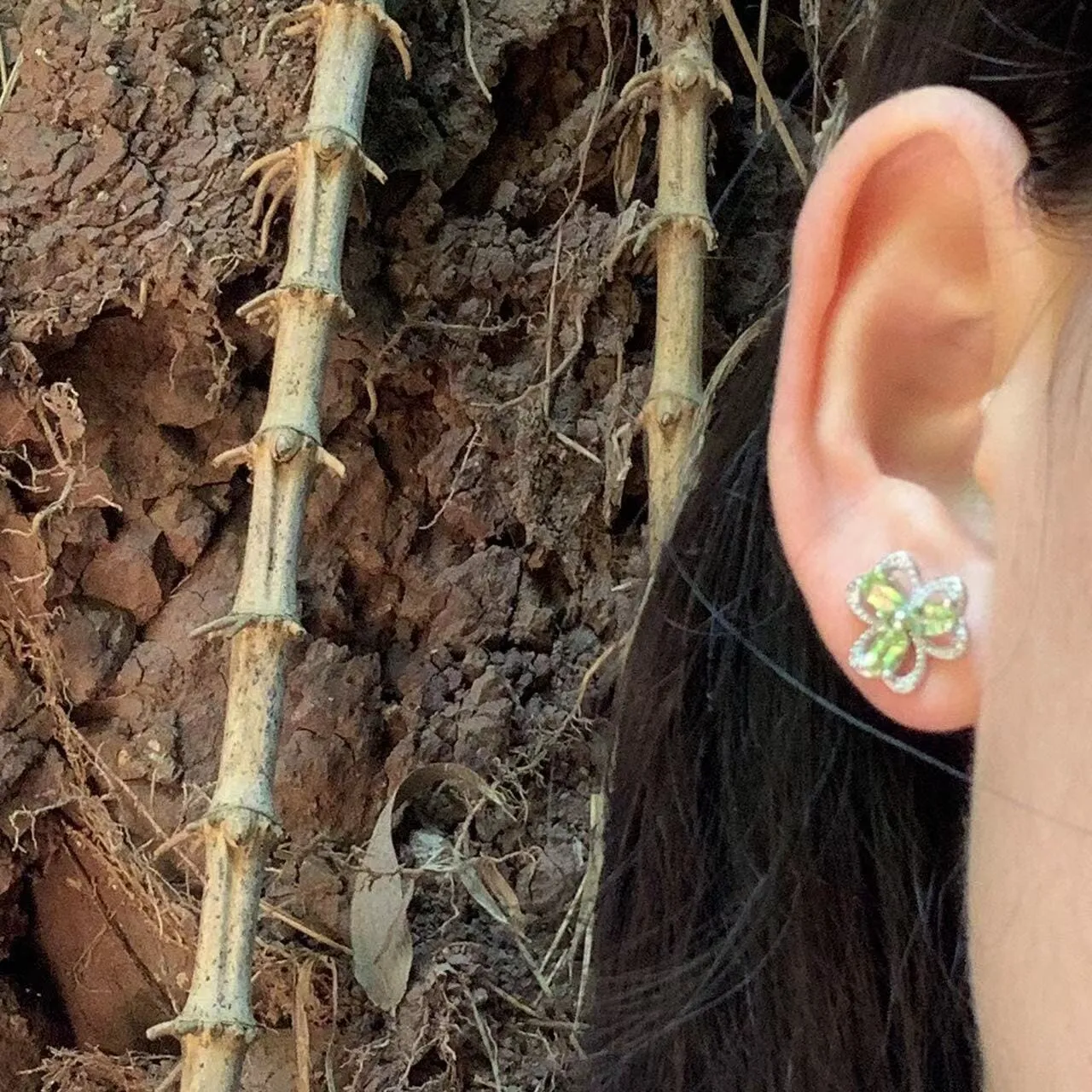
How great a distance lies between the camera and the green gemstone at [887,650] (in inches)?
19.2

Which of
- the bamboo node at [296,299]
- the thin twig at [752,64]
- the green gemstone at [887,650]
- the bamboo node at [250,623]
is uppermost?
the thin twig at [752,64]

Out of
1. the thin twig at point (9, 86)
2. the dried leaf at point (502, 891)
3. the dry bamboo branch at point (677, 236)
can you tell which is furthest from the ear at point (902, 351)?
the thin twig at point (9, 86)

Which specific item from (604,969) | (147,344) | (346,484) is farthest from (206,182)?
(604,969)

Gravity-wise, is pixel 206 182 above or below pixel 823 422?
above

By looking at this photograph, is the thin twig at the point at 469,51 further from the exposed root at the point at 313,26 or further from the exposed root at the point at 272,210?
the exposed root at the point at 272,210

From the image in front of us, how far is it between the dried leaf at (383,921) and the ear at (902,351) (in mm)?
652

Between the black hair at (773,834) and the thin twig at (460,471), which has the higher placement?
the thin twig at (460,471)

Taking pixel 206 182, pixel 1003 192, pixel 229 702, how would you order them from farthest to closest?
pixel 206 182
pixel 229 702
pixel 1003 192

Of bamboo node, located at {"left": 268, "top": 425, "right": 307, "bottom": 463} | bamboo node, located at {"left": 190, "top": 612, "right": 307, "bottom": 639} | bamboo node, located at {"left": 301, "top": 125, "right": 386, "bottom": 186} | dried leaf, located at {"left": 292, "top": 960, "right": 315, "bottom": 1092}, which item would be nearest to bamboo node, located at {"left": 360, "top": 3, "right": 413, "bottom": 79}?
bamboo node, located at {"left": 301, "top": 125, "right": 386, "bottom": 186}

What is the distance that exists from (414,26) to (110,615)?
1.99ft

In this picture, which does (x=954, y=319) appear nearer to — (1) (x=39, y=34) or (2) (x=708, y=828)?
(2) (x=708, y=828)

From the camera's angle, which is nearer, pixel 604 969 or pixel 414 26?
pixel 604 969

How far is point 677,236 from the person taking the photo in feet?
3.48

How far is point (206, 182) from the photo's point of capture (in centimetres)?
118
